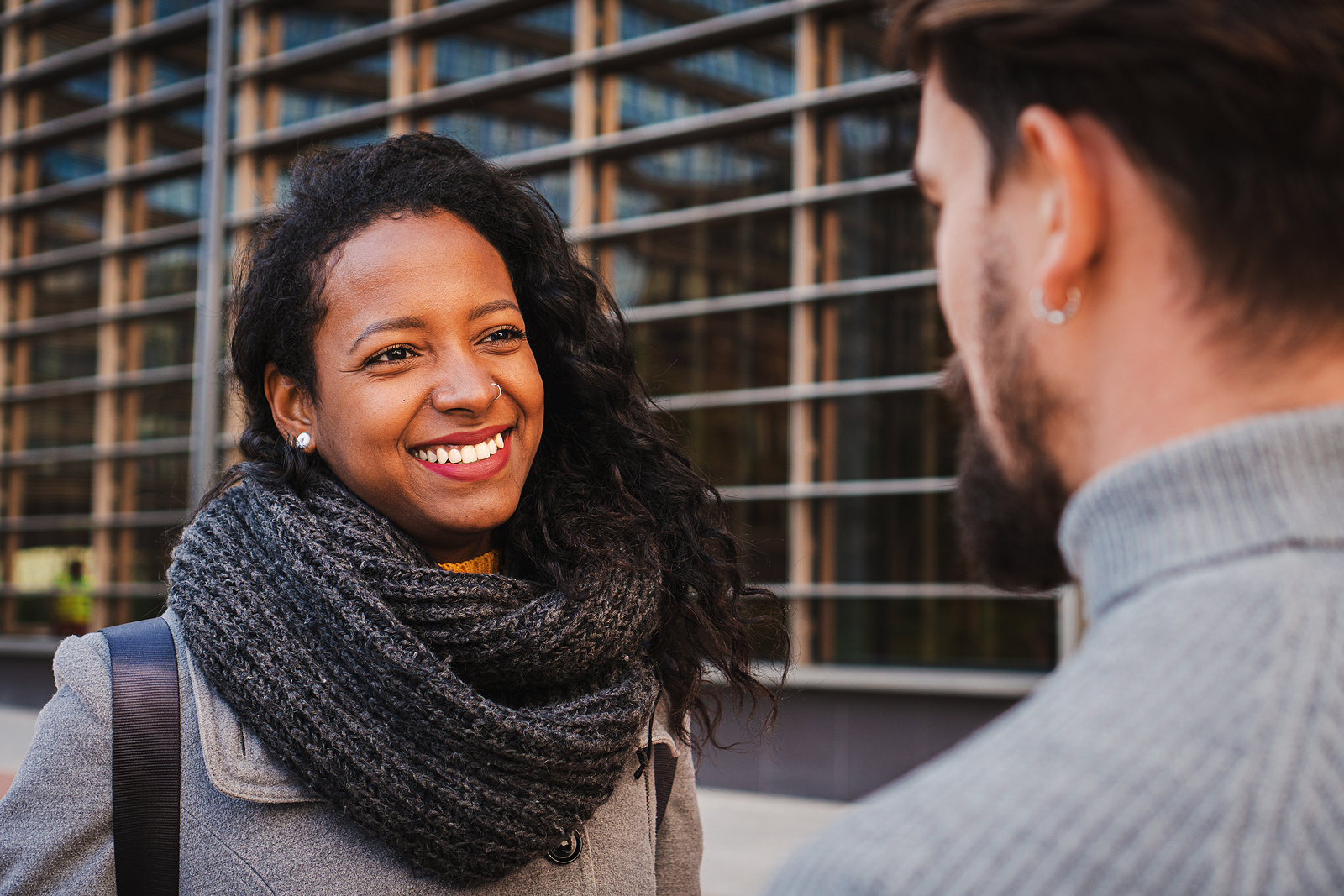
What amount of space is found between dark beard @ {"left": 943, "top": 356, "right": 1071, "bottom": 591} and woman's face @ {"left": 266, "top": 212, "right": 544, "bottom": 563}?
103 cm

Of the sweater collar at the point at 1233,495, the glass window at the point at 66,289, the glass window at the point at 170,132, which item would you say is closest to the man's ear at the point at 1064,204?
the sweater collar at the point at 1233,495

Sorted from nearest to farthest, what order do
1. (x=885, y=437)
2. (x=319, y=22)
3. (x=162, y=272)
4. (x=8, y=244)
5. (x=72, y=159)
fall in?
(x=885, y=437) → (x=319, y=22) → (x=162, y=272) → (x=72, y=159) → (x=8, y=244)

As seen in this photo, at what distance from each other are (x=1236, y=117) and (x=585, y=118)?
7081mm

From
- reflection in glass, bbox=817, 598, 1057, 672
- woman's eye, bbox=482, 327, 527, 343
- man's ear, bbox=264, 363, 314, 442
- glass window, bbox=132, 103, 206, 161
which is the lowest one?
reflection in glass, bbox=817, 598, 1057, 672

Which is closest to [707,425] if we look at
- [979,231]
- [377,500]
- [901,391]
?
[901,391]

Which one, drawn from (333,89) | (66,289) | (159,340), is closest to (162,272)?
(159,340)

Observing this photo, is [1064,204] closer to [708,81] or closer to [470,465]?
[470,465]

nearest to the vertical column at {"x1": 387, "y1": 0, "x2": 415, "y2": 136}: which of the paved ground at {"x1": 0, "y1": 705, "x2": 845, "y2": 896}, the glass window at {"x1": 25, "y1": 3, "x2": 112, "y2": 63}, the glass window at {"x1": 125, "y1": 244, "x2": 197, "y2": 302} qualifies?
the glass window at {"x1": 125, "y1": 244, "x2": 197, "y2": 302}

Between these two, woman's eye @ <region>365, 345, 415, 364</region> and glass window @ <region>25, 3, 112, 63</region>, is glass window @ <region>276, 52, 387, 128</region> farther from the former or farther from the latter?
woman's eye @ <region>365, 345, 415, 364</region>

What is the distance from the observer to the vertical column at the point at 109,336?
9.05 meters

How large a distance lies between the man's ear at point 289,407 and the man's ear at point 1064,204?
4.57 feet

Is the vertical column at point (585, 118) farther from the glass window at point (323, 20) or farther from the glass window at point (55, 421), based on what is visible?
the glass window at point (55, 421)

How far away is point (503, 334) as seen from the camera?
1.92 meters

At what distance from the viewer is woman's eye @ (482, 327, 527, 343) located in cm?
190
